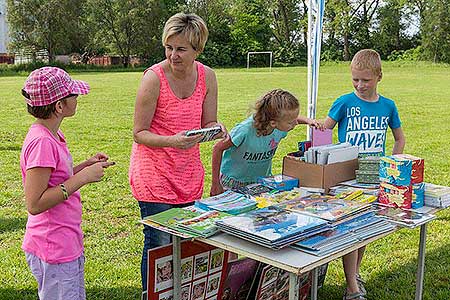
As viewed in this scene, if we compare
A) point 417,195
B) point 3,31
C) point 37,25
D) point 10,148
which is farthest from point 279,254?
point 3,31

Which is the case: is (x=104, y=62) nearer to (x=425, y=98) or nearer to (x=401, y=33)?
(x=401, y=33)

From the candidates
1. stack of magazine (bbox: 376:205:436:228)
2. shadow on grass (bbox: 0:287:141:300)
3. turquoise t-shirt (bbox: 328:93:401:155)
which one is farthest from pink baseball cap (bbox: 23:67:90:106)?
turquoise t-shirt (bbox: 328:93:401:155)

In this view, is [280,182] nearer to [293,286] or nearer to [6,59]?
[293,286]

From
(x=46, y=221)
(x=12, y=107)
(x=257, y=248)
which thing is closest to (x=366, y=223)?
(x=257, y=248)

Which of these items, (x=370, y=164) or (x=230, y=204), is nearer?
(x=230, y=204)

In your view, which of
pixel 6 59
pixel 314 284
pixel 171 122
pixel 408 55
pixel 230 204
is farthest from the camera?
pixel 6 59

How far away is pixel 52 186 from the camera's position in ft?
7.67

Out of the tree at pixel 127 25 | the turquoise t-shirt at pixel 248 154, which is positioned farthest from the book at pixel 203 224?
the tree at pixel 127 25

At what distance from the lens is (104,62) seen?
5225cm

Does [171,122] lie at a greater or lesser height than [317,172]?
greater

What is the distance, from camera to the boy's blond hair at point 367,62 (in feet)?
11.3

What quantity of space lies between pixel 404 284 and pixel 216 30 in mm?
50647

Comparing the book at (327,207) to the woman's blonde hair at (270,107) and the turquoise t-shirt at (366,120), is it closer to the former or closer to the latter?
the woman's blonde hair at (270,107)

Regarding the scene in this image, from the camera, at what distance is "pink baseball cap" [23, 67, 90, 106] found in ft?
7.57
